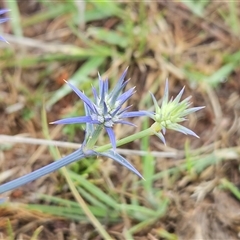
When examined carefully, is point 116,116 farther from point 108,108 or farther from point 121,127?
point 121,127

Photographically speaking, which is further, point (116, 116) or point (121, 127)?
point (121, 127)

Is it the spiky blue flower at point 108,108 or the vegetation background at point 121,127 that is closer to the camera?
the spiky blue flower at point 108,108

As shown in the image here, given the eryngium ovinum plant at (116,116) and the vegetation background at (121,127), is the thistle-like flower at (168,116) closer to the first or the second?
the eryngium ovinum plant at (116,116)

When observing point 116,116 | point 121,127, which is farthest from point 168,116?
point 121,127

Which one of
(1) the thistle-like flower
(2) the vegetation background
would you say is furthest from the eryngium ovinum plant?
(2) the vegetation background

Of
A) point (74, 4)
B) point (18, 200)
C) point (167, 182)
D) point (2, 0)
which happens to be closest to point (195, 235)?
point (167, 182)

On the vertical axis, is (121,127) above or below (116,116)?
above

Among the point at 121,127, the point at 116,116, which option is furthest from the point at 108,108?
the point at 121,127

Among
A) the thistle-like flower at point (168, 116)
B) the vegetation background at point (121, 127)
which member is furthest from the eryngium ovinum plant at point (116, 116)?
the vegetation background at point (121, 127)

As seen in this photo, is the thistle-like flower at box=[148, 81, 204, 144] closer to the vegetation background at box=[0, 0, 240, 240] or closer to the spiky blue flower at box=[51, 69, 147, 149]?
the spiky blue flower at box=[51, 69, 147, 149]

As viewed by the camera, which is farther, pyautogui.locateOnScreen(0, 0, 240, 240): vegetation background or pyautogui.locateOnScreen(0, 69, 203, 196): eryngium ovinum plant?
pyautogui.locateOnScreen(0, 0, 240, 240): vegetation background
